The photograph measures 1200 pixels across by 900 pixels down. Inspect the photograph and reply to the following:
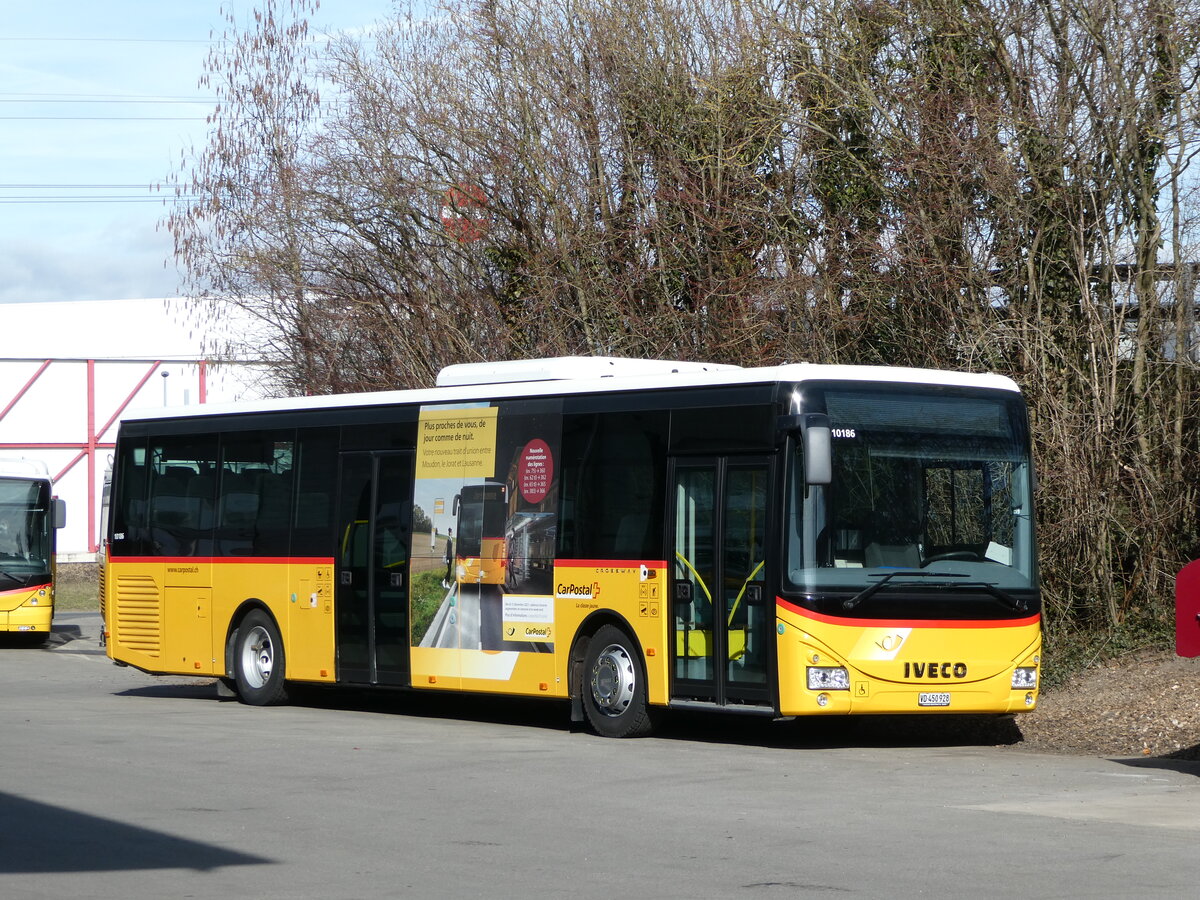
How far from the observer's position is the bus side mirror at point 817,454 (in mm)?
13742

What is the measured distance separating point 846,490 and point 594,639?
9.14 ft

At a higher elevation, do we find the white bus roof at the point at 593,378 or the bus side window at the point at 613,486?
the white bus roof at the point at 593,378

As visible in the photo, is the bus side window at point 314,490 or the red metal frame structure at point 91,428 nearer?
the bus side window at point 314,490

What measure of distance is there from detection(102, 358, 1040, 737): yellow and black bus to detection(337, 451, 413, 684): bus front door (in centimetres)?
3

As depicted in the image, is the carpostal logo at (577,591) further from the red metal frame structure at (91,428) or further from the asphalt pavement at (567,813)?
the red metal frame structure at (91,428)

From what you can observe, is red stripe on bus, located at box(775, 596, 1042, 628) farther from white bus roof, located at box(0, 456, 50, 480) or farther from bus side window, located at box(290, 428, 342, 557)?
white bus roof, located at box(0, 456, 50, 480)

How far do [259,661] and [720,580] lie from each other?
277 inches

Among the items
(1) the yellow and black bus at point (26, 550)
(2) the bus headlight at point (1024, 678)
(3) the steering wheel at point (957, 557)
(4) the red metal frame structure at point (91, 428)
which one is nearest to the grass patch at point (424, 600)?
(3) the steering wheel at point (957, 557)

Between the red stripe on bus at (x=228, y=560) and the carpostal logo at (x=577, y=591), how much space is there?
3.46 metres

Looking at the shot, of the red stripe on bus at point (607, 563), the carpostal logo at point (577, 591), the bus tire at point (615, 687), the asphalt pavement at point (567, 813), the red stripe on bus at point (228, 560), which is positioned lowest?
the asphalt pavement at point (567, 813)

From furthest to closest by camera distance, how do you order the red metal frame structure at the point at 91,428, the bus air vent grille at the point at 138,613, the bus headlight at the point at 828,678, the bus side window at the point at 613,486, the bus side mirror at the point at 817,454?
the red metal frame structure at the point at 91,428 < the bus air vent grille at the point at 138,613 < the bus side window at the point at 613,486 < the bus headlight at the point at 828,678 < the bus side mirror at the point at 817,454

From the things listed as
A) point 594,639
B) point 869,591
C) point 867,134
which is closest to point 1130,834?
point 869,591

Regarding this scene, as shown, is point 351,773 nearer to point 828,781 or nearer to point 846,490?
point 828,781

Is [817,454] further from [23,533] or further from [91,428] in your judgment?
[91,428]
